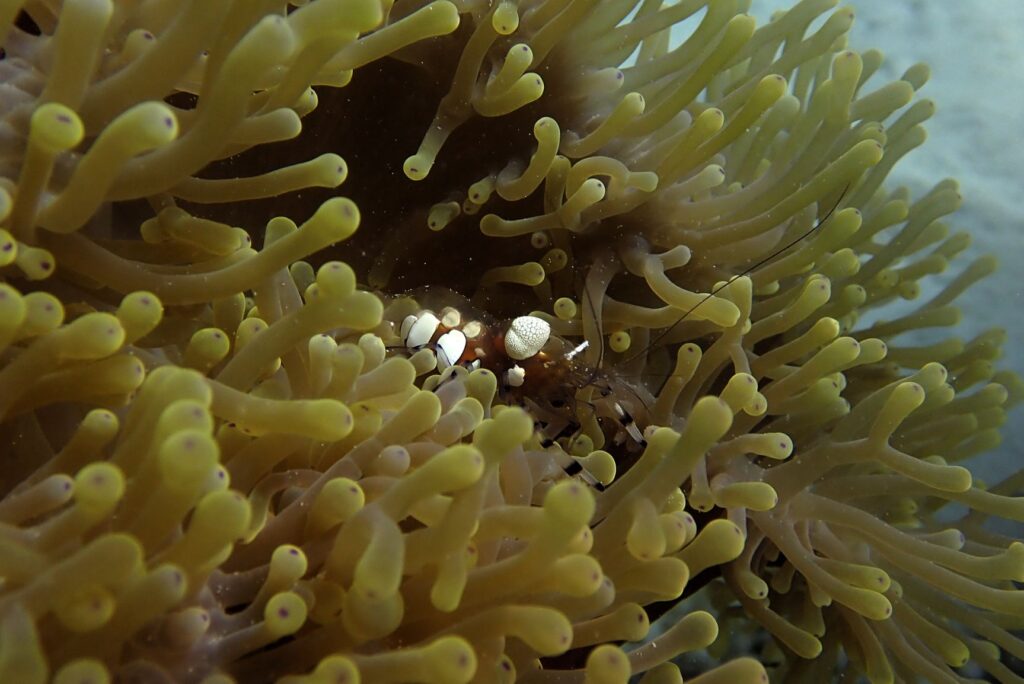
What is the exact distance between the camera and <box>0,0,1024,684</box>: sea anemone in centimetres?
114

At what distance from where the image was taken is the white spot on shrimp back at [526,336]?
7.04 ft

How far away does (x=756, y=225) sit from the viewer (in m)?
2.21

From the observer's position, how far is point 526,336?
2172 millimetres

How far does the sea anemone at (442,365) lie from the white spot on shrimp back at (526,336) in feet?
0.28

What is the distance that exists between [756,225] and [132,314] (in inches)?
62.4

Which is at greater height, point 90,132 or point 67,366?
point 90,132

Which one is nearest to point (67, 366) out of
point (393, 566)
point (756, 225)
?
point (393, 566)

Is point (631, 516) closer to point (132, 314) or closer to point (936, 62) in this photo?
point (132, 314)

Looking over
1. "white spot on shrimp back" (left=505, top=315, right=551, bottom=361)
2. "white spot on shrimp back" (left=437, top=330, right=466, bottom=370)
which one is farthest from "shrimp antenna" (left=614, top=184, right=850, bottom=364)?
"white spot on shrimp back" (left=437, top=330, right=466, bottom=370)

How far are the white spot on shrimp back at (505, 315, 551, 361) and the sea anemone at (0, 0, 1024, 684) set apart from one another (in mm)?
85

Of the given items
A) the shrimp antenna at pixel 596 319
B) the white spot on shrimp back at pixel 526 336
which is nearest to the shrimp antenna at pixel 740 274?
the shrimp antenna at pixel 596 319

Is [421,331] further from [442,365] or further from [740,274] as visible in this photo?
Answer: [740,274]

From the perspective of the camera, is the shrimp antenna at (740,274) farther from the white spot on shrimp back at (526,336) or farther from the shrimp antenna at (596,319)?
the white spot on shrimp back at (526,336)

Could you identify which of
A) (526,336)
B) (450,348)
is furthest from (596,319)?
(450,348)
